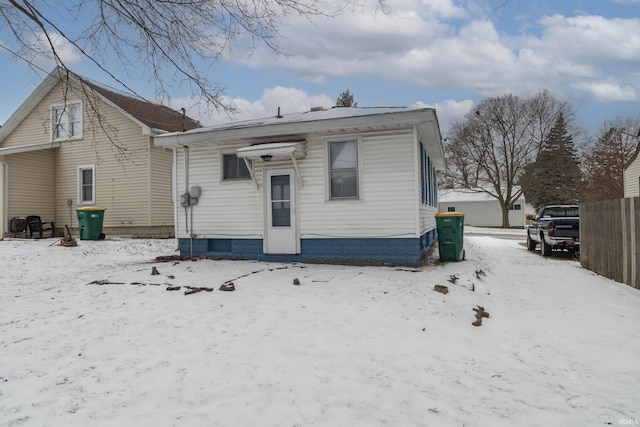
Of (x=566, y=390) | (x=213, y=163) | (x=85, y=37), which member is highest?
(x=85, y=37)

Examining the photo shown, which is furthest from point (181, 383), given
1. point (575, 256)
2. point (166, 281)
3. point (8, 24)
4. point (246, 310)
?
point (575, 256)

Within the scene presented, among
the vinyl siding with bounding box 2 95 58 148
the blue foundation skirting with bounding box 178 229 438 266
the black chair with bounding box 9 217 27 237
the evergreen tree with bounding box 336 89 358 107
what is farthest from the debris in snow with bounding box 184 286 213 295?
the evergreen tree with bounding box 336 89 358 107

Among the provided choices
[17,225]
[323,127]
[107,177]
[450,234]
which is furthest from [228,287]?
[17,225]

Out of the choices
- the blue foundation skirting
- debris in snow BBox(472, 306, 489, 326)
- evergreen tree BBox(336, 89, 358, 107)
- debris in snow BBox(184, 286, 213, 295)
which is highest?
evergreen tree BBox(336, 89, 358, 107)

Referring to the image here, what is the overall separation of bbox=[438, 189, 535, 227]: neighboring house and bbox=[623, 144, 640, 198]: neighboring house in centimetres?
1594

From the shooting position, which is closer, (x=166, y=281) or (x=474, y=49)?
(x=474, y=49)

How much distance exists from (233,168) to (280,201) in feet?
5.20

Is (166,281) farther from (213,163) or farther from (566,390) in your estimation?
(566,390)

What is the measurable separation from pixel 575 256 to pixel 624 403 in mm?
10329

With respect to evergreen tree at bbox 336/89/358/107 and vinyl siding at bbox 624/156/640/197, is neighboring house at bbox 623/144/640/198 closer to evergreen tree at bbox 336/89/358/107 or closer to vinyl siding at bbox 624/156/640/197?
vinyl siding at bbox 624/156/640/197

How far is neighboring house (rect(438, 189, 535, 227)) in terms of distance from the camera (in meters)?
36.3

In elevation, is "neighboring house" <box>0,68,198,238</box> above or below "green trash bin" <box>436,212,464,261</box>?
above

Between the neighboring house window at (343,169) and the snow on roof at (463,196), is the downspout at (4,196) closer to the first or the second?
the neighboring house window at (343,169)

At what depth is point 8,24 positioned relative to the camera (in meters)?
5.07
